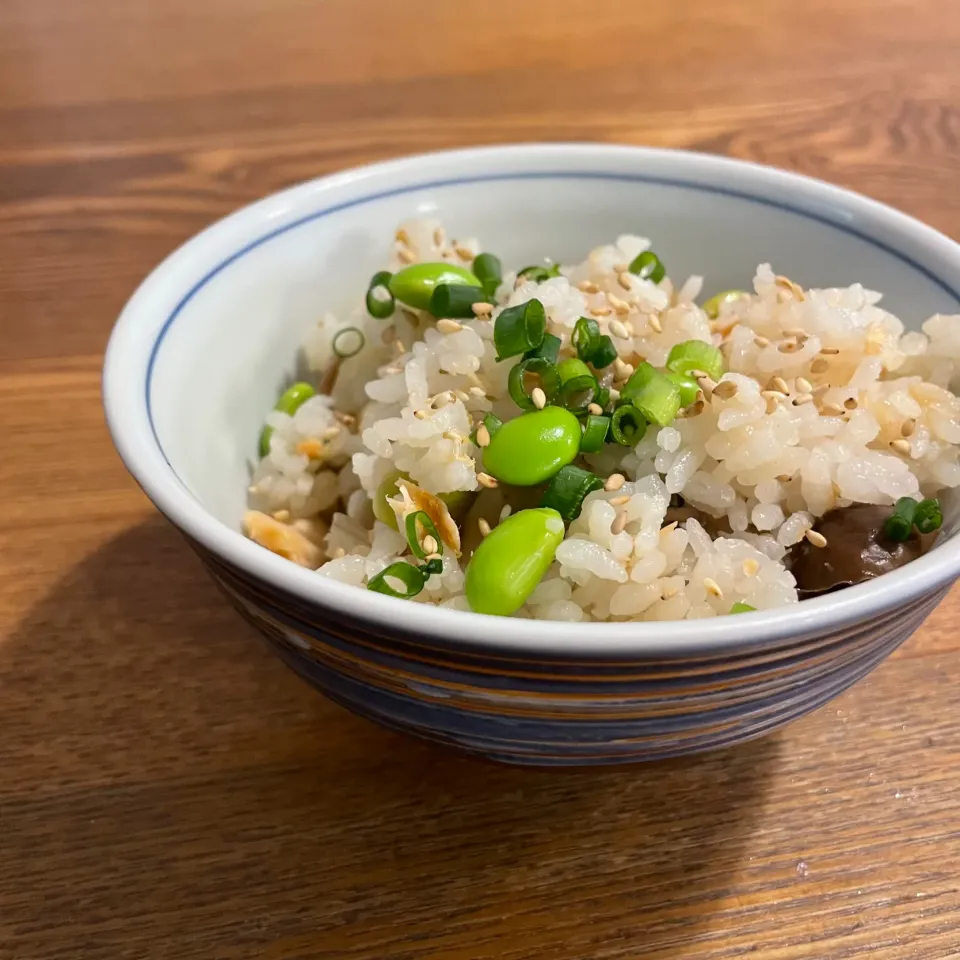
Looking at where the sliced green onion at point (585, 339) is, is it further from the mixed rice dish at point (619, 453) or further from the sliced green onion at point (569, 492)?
the sliced green onion at point (569, 492)

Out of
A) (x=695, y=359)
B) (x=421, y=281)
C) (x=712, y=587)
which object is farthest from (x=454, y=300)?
(x=712, y=587)

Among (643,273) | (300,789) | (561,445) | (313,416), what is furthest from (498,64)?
(300,789)

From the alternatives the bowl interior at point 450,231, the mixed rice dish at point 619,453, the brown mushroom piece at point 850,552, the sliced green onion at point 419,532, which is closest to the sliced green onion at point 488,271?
the mixed rice dish at point 619,453

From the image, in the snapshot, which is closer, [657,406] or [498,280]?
[657,406]

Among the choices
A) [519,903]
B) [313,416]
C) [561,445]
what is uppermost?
[561,445]

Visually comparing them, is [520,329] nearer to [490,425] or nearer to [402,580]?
[490,425]

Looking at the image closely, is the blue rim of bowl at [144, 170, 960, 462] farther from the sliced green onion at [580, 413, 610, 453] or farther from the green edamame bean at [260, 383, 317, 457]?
the sliced green onion at [580, 413, 610, 453]

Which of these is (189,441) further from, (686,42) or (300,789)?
(686,42)
